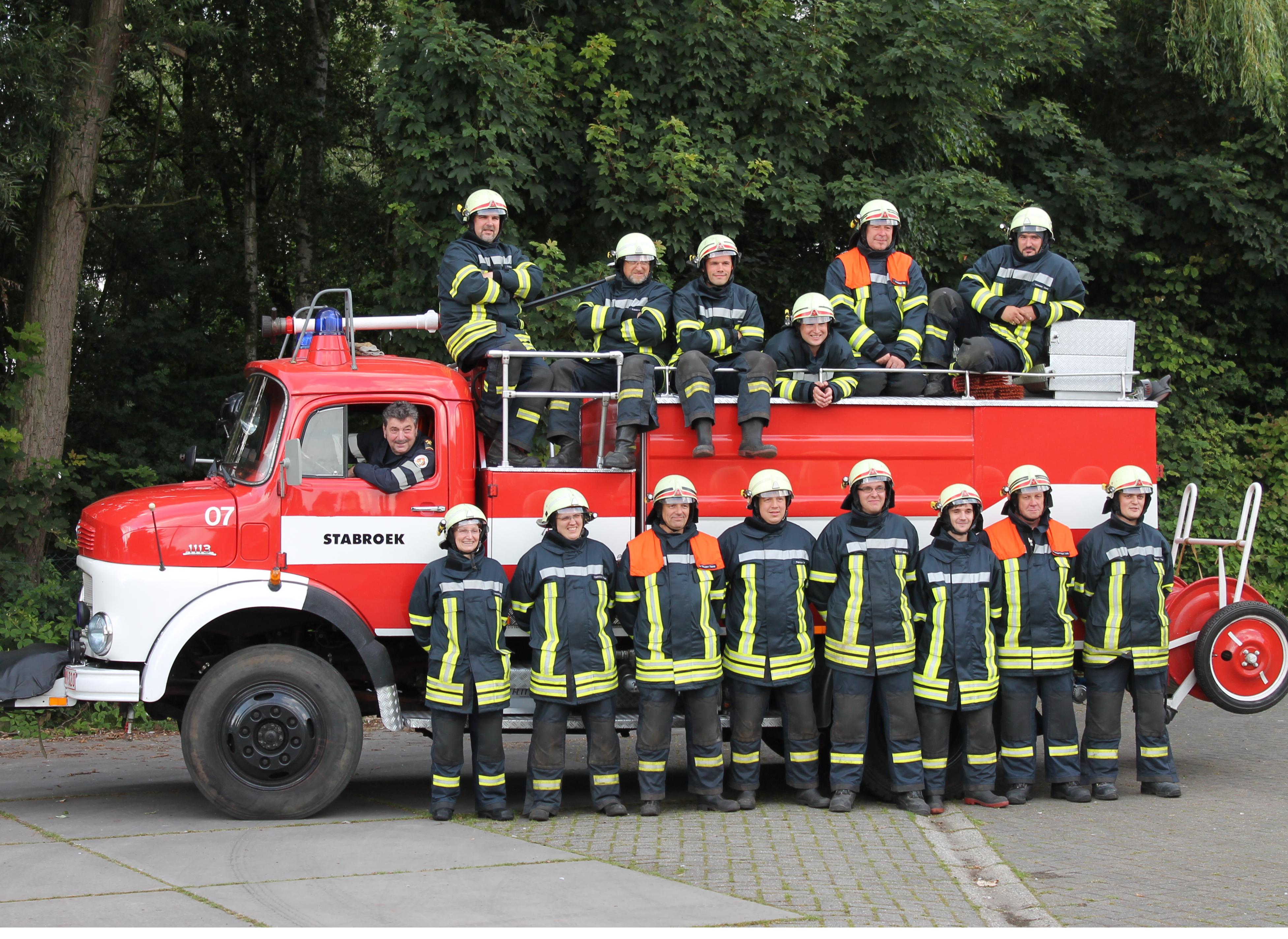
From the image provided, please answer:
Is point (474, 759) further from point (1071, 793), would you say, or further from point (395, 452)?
point (1071, 793)

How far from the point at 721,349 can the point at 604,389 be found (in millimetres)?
800

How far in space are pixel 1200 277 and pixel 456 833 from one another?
13070mm

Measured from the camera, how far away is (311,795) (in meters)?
7.44

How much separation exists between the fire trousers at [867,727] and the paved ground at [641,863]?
273 mm

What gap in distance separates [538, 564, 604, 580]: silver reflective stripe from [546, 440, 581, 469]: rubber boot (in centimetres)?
72

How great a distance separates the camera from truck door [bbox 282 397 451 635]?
762cm

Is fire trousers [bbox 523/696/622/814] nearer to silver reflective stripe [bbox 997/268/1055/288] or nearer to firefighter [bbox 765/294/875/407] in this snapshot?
firefighter [bbox 765/294/875/407]

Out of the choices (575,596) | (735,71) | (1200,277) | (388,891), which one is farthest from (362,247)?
(388,891)

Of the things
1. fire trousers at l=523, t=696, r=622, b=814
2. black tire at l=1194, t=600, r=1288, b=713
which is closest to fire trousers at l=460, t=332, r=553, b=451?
fire trousers at l=523, t=696, r=622, b=814

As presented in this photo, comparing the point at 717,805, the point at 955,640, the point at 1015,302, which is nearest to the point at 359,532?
the point at 717,805

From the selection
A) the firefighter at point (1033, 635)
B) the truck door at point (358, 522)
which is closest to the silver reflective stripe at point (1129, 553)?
the firefighter at point (1033, 635)

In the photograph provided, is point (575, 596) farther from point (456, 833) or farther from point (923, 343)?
point (923, 343)

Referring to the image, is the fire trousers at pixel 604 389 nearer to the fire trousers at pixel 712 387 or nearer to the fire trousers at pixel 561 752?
the fire trousers at pixel 712 387

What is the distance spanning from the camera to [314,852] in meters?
6.64
